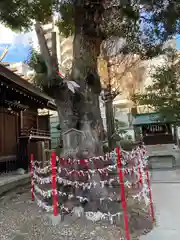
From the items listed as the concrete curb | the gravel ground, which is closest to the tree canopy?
the concrete curb

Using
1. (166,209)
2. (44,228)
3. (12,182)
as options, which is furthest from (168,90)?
(44,228)

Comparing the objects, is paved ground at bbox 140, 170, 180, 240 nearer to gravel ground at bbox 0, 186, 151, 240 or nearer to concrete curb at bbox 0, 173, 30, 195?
gravel ground at bbox 0, 186, 151, 240

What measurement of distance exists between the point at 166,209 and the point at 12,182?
4598 mm

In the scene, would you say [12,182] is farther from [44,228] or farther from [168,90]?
[168,90]

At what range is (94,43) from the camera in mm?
4926

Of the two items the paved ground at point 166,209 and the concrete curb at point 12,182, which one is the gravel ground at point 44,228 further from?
the concrete curb at point 12,182

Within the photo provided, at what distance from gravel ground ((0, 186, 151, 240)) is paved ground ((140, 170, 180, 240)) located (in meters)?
0.26

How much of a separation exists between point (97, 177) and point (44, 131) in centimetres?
937

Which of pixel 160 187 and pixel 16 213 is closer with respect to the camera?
pixel 16 213

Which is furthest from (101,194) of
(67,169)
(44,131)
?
(44,131)

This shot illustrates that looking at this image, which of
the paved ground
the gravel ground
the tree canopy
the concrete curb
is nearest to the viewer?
the gravel ground

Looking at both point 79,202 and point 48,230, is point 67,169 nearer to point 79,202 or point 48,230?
point 79,202

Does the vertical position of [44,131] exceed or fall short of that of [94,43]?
it falls short

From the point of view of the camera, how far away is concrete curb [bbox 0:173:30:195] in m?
6.69
